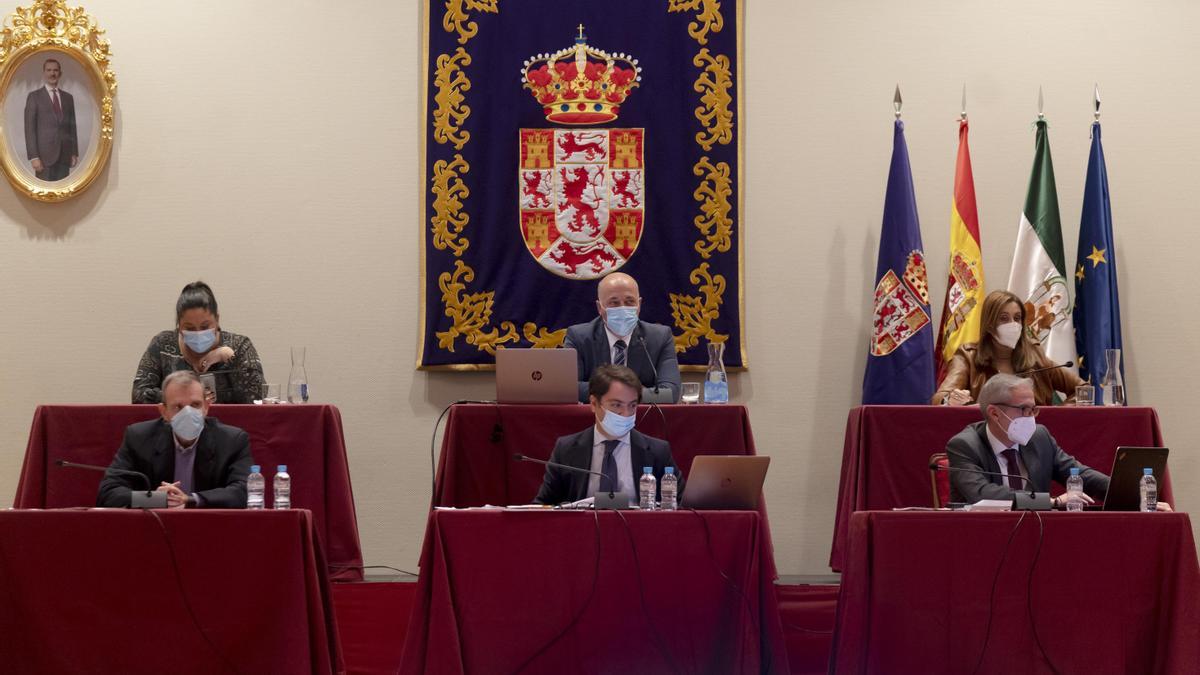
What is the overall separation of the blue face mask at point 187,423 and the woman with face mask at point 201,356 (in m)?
0.88

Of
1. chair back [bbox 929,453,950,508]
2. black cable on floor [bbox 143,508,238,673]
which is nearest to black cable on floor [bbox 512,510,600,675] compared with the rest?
black cable on floor [bbox 143,508,238,673]

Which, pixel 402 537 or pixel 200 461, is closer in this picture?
pixel 200 461

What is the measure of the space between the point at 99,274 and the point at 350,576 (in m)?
2.45

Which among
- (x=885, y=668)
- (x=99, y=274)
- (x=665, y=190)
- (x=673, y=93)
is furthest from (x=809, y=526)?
(x=99, y=274)

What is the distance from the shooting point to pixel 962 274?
6.77m

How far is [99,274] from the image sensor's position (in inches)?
277

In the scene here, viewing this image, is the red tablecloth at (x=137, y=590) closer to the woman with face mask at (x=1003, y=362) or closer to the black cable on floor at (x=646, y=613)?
the black cable on floor at (x=646, y=613)

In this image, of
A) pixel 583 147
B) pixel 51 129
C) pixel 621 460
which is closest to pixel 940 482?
pixel 621 460

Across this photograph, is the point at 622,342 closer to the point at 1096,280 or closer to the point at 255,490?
the point at 255,490

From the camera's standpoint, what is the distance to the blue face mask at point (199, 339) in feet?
19.2

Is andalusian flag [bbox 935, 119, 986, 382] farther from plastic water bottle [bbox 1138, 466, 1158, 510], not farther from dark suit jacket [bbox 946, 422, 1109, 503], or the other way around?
plastic water bottle [bbox 1138, 466, 1158, 510]

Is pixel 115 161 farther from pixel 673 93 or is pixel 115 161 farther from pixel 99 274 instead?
pixel 673 93

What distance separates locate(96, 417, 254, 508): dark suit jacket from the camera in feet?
16.3

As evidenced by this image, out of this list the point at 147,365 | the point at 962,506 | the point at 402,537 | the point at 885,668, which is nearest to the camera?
the point at 885,668
